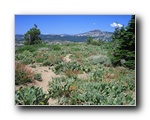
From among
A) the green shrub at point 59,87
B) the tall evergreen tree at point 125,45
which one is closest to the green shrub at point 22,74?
the green shrub at point 59,87

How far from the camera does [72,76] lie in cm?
519

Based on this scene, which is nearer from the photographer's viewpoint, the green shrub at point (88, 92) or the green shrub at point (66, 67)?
the green shrub at point (88, 92)

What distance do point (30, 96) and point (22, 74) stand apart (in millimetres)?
358

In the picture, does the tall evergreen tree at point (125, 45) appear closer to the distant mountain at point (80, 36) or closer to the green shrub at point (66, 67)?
the distant mountain at point (80, 36)

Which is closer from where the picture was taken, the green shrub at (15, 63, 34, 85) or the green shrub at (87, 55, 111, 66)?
the green shrub at (15, 63, 34, 85)

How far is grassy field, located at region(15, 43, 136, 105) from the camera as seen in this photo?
5.06m

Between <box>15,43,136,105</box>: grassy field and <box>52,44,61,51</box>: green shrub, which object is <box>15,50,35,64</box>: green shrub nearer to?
<box>15,43,136,105</box>: grassy field

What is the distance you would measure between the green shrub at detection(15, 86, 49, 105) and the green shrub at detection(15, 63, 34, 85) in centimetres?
12

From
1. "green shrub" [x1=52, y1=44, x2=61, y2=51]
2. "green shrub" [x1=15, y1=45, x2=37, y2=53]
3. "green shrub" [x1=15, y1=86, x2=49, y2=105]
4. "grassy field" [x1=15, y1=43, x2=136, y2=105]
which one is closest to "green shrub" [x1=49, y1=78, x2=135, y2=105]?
"grassy field" [x1=15, y1=43, x2=136, y2=105]

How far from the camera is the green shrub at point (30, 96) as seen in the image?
5.05m

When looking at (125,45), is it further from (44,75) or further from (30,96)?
(30,96)

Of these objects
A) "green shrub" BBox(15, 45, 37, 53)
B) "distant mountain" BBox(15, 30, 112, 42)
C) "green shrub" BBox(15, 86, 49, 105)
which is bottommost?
"green shrub" BBox(15, 86, 49, 105)

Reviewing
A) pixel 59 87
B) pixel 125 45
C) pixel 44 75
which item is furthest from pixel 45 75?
pixel 125 45

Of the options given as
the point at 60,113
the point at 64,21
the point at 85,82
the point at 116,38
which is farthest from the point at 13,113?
the point at 116,38
